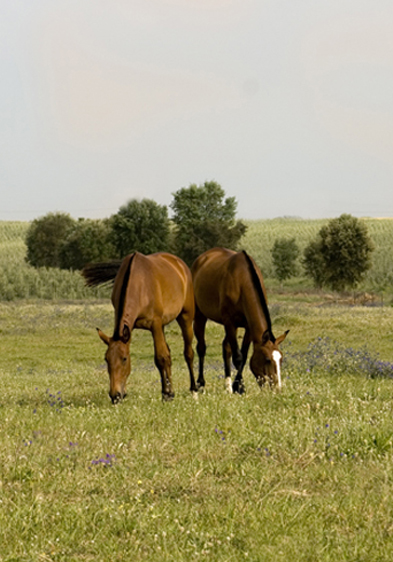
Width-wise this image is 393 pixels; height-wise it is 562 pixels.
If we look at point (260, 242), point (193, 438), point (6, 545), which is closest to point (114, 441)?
point (193, 438)

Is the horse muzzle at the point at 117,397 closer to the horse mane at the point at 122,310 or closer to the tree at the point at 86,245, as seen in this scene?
the horse mane at the point at 122,310

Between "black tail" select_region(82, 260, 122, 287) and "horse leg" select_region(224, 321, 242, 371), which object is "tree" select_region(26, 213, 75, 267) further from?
"horse leg" select_region(224, 321, 242, 371)

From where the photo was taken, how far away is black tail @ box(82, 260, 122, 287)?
43.5 ft

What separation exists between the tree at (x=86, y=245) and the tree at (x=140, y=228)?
2.49 m

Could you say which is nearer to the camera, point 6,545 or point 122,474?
point 6,545

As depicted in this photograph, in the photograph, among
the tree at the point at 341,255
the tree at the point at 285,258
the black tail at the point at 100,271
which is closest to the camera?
the black tail at the point at 100,271

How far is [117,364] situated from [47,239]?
310ft

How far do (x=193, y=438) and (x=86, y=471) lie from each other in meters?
1.58

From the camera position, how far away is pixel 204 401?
393 inches

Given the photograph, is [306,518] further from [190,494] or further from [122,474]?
[122,474]

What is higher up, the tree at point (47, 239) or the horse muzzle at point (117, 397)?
the tree at point (47, 239)

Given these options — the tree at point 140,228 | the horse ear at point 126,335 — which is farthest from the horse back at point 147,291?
the tree at point 140,228

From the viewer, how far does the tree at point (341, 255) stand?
64.4 m

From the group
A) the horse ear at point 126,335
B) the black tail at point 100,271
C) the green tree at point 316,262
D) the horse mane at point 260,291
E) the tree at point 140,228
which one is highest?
the tree at point 140,228
